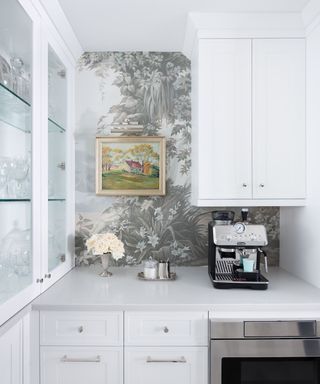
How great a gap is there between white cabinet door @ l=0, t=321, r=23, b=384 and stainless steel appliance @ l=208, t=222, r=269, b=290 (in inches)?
40.5

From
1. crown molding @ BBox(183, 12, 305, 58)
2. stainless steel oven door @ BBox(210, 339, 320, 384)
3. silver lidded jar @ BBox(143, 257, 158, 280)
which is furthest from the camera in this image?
silver lidded jar @ BBox(143, 257, 158, 280)

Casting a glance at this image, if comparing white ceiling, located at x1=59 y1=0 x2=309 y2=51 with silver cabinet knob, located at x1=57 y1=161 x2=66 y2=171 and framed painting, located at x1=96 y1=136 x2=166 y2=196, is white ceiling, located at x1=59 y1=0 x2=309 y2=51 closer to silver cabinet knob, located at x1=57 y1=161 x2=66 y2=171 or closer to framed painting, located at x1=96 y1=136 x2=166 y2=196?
framed painting, located at x1=96 y1=136 x2=166 y2=196

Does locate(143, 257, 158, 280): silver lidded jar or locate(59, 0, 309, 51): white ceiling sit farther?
locate(143, 257, 158, 280): silver lidded jar

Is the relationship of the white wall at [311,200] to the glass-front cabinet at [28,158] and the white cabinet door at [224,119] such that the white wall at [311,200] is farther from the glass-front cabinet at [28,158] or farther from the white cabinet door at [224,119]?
the glass-front cabinet at [28,158]

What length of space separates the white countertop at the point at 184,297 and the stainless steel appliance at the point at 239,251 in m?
0.05

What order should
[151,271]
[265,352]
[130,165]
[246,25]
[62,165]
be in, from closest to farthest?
[265,352]
[246,25]
[151,271]
[62,165]
[130,165]

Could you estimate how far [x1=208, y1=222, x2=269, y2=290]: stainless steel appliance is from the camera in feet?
6.33

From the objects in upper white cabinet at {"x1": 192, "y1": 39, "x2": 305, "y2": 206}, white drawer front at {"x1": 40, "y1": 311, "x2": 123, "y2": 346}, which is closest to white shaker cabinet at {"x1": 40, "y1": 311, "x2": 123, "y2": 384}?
white drawer front at {"x1": 40, "y1": 311, "x2": 123, "y2": 346}

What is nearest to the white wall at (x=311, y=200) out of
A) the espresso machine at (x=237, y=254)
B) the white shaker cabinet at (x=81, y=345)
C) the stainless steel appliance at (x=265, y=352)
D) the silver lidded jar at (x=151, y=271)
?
the espresso machine at (x=237, y=254)

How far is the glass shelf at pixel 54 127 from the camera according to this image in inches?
79.5

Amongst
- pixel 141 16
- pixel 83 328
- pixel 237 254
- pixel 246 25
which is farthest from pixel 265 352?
pixel 141 16

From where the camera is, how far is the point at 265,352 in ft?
5.43

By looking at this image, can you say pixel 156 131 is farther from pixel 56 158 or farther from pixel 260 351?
pixel 260 351

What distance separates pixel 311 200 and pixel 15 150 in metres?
1.62
